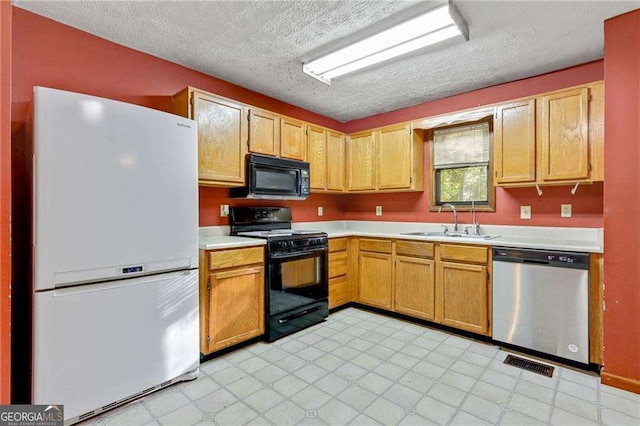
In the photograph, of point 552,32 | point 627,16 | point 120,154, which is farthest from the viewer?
point 552,32

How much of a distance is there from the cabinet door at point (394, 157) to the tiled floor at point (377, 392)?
6.02 ft

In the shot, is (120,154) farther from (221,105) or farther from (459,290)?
(459,290)

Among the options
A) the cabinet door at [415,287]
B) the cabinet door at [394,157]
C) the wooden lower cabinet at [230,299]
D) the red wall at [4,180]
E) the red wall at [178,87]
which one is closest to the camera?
the red wall at [4,180]

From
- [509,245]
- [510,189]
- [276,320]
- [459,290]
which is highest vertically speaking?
Result: [510,189]

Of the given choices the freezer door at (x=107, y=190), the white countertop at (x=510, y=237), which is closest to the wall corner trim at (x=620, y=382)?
the white countertop at (x=510, y=237)

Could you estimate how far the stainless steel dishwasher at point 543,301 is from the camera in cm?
236

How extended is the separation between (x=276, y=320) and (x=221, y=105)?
2.00 metres

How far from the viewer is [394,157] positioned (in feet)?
12.4

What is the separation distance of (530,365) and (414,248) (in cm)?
133

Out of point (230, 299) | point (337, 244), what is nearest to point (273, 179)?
point (337, 244)

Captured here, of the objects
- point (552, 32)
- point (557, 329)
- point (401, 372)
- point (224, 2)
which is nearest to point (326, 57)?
point (224, 2)

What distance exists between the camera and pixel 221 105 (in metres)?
2.80

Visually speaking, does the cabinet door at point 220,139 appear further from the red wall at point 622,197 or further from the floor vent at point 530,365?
the red wall at point 622,197

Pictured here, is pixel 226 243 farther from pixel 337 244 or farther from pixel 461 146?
pixel 461 146
